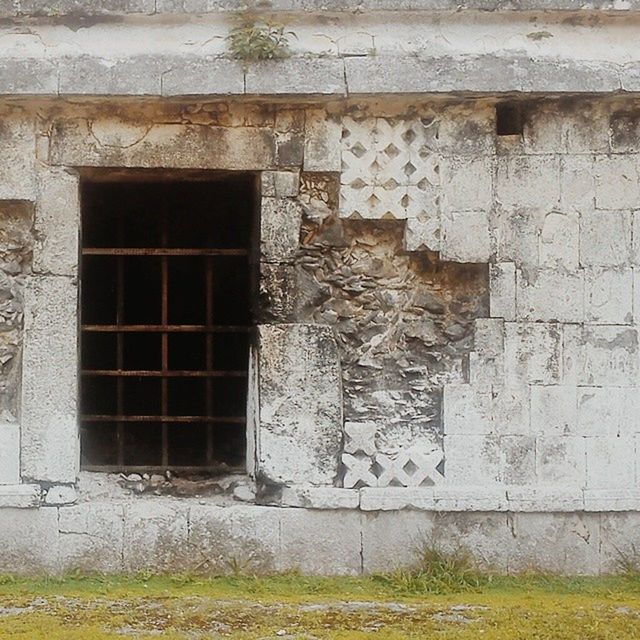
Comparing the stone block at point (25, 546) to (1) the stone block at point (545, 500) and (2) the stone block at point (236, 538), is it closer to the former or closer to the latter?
(2) the stone block at point (236, 538)

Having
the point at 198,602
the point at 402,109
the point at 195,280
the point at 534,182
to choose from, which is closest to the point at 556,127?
the point at 534,182

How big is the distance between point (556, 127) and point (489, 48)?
524 millimetres

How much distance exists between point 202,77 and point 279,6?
0.53 meters

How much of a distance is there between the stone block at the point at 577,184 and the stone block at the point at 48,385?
8.22 feet

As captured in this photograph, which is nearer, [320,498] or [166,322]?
[320,498]

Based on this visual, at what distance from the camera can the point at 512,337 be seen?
17.1ft

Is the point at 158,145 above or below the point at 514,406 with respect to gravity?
above

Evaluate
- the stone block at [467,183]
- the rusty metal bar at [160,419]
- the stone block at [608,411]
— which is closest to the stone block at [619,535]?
the stone block at [608,411]

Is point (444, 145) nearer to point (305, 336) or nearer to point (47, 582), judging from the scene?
point (305, 336)

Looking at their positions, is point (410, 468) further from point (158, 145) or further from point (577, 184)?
point (158, 145)

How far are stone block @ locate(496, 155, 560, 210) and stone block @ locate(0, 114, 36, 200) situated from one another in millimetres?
2318

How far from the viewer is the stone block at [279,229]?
17.0ft

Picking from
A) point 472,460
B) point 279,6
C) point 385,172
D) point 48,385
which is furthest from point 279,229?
point 472,460

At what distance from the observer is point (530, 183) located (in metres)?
5.24
